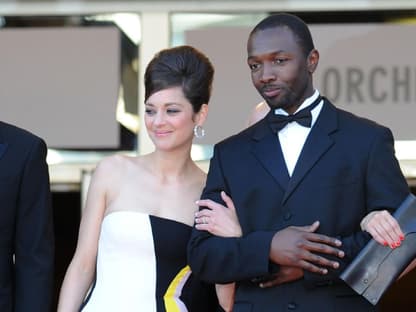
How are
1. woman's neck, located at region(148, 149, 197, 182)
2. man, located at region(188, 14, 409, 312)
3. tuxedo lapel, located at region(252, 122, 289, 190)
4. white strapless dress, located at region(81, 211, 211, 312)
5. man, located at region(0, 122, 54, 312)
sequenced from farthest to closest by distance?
1. woman's neck, located at region(148, 149, 197, 182)
2. white strapless dress, located at region(81, 211, 211, 312)
3. man, located at region(0, 122, 54, 312)
4. tuxedo lapel, located at region(252, 122, 289, 190)
5. man, located at region(188, 14, 409, 312)

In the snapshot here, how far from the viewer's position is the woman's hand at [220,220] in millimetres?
3365

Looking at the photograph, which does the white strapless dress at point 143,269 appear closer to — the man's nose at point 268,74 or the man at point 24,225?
the man at point 24,225

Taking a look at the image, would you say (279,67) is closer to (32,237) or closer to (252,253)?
(252,253)

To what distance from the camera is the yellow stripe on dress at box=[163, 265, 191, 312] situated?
3799 millimetres

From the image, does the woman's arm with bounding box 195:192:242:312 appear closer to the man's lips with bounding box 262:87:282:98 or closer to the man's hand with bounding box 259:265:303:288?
the man's hand with bounding box 259:265:303:288

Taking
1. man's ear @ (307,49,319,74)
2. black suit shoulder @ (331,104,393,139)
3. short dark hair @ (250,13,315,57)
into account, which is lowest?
black suit shoulder @ (331,104,393,139)

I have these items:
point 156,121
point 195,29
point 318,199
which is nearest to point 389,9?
point 195,29

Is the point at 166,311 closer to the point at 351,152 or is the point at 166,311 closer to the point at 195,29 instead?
the point at 351,152

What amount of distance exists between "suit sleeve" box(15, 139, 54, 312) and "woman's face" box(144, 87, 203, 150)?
1.26ft

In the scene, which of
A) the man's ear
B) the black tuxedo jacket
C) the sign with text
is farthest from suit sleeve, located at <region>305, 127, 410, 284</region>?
the sign with text

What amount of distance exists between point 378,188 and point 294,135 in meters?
0.31

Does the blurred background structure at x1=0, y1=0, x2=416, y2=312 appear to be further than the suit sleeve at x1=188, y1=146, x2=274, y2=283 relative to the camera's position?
Yes

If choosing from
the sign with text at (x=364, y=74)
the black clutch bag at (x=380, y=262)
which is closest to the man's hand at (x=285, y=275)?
the black clutch bag at (x=380, y=262)

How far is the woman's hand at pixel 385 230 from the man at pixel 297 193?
0.08 metres
